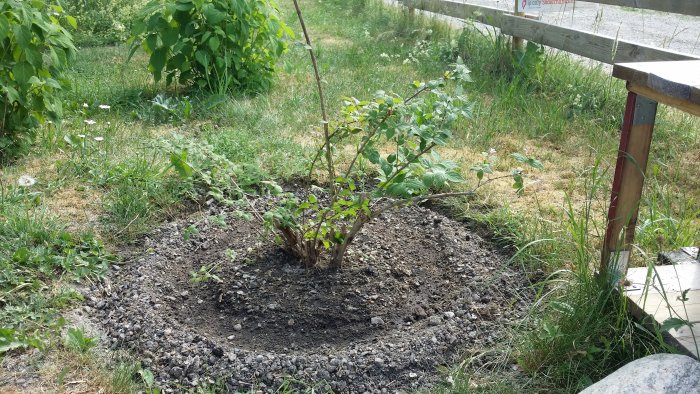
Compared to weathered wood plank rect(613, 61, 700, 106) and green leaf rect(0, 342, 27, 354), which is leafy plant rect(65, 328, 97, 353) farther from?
weathered wood plank rect(613, 61, 700, 106)

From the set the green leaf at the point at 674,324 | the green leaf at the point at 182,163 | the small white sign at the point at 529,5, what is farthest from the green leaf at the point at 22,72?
the small white sign at the point at 529,5

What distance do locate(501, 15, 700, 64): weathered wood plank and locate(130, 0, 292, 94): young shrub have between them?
2.28 metres

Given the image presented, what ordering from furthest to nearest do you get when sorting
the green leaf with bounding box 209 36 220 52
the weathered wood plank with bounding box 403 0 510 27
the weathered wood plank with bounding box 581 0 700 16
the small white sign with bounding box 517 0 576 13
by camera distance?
the weathered wood plank with bounding box 403 0 510 27, the small white sign with bounding box 517 0 576 13, the green leaf with bounding box 209 36 220 52, the weathered wood plank with bounding box 581 0 700 16

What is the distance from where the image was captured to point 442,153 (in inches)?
195

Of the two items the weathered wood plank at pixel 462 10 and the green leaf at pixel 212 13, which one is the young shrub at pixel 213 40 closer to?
the green leaf at pixel 212 13

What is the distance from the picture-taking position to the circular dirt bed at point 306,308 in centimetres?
284

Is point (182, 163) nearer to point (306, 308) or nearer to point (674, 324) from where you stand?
point (306, 308)

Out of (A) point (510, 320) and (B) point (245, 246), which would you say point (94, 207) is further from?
(A) point (510, 320)

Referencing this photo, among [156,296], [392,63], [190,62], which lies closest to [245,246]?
[156,296]

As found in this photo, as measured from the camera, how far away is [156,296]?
10.9 ft

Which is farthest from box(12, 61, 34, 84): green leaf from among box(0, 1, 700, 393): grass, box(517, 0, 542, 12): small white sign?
→ box(517, 0, 542, 12): small white sign

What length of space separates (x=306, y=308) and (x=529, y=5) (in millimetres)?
4845

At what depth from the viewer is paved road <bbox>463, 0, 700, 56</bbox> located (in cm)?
935

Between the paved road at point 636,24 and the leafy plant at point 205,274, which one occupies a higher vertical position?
the paved road at point 636,24
